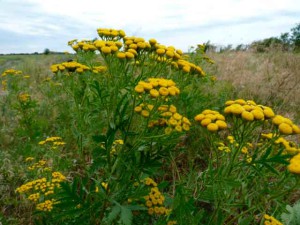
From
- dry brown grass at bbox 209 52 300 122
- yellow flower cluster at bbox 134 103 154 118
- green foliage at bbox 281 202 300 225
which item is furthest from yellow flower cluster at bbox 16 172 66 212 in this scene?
dry brown grass at bbox 209 52 300 122

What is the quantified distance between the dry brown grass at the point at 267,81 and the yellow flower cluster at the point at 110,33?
2.95 m

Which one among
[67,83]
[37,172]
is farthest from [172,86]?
[37,172]

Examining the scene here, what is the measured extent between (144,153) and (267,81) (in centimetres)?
509

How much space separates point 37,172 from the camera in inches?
129

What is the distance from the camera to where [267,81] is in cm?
677

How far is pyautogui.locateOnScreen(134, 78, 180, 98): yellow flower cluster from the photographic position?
2.15 meters

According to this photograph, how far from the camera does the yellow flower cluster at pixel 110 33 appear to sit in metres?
2.82

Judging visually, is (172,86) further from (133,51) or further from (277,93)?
(277,93)

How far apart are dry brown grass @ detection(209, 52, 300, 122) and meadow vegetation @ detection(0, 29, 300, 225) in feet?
4.35

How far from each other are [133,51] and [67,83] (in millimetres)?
1141

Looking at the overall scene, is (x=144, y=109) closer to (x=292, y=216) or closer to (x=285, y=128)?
(x=285, y=128)

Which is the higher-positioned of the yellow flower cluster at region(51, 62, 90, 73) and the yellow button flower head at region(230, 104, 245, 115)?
the yellow flower cluster at region(51, 62, 90, 73)

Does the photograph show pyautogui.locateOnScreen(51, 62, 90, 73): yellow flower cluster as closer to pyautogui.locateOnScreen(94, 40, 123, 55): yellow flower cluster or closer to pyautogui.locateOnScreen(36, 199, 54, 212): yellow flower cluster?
pyautogui.locateOnScreen(94, 40, 123, 55): yellow flower cluster

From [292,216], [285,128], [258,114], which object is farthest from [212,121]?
[292,216]
